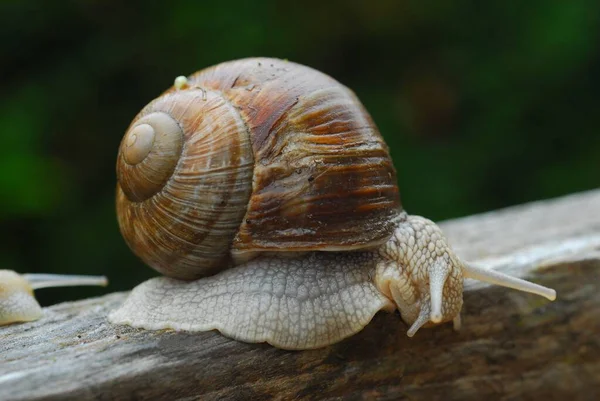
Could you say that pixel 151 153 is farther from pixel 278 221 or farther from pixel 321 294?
pixel 321 294

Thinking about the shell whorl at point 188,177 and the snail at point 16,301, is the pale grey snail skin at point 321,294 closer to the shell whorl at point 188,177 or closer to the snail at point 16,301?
the shell whorl at point 188,177

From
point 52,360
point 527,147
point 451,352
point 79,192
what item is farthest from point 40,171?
point 527,147

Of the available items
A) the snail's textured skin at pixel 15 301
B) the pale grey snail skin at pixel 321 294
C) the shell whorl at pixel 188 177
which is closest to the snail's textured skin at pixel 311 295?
the pale grey snail skin at pixel 321 294

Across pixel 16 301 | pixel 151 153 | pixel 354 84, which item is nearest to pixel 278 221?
pixel 151 153

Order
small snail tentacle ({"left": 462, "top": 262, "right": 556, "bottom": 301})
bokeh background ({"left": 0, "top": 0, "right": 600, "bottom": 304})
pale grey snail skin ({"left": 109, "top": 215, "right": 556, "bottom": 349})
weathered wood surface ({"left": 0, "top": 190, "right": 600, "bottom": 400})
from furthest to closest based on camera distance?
1. bokeh background ({"left": 0, "top": 0, "right": 600, "bottom": 304})
2. small snail tentacle ({"left": 462, "top": 262, "right": 556, "bottom": 301})
3. pale grey snail skin ({"left": 109, "top": 215, "right": 556, "bottom": 349})
4. weathered wood surface ({"left": 0, "top": 190, "right": 600, "bottom": 400})

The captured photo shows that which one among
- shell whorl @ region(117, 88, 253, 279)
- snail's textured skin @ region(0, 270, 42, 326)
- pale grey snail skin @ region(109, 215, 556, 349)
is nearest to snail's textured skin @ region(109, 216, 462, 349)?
pale grey snail skin @ region(109, 215, 556, 349)

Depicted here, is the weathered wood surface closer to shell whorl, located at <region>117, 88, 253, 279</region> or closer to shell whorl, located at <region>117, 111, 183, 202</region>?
shell whorl, located at <region>117, 88, 253, 279</region>
